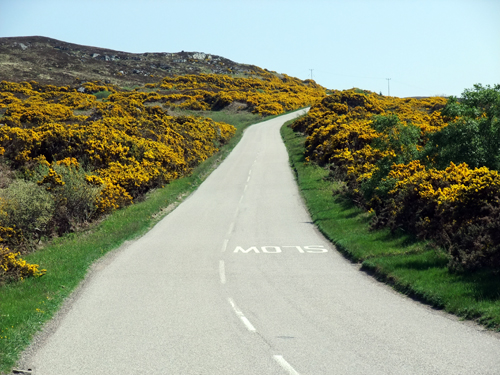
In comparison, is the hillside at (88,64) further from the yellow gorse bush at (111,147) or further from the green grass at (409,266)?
the green grass at (409,266)

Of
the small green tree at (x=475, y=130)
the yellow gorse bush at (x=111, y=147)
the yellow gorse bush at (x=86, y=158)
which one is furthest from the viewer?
the yellow gorse bush at (x=111, y=147)

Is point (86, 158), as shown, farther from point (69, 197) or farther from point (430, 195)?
point (430, 195)

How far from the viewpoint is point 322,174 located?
3281 cm

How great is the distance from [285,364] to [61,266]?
8.61 meters

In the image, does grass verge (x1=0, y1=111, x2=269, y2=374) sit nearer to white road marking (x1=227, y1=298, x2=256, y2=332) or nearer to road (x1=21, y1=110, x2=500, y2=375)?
road (x1=21, y1=110, x2=500, y2=375)

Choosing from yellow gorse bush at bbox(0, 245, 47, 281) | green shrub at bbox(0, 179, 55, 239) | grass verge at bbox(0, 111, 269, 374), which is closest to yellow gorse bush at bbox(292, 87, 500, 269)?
grass verge at bbox(0, 111, 269, 374)

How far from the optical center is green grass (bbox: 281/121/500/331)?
953cm

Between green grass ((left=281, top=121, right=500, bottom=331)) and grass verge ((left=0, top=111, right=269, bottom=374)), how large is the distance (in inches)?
294

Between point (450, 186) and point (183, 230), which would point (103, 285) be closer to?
point (183, 230)

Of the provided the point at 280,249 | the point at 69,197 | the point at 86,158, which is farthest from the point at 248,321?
the point at 86,158

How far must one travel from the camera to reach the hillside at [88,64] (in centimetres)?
8962

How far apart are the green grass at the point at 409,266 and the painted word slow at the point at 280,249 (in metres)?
0.75

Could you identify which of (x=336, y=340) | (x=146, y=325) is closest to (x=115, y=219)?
(x=146, y=325)

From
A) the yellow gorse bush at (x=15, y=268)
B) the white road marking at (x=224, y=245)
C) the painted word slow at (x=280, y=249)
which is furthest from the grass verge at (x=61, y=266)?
the painted word slow at (x=280, y=249)
